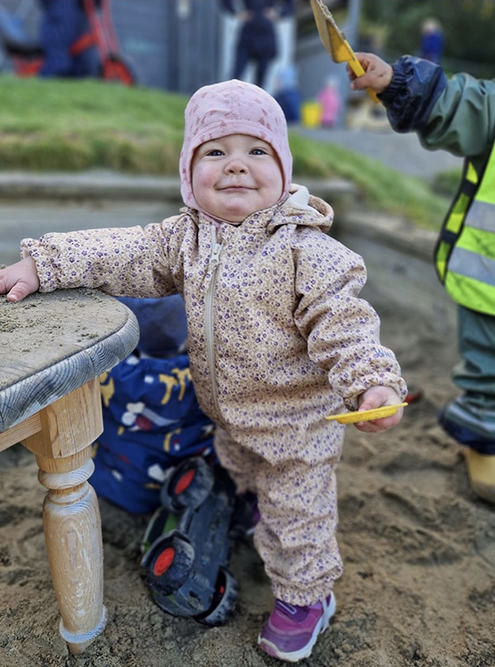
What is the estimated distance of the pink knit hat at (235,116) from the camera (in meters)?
1.15

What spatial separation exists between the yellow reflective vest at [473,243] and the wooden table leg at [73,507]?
109cm

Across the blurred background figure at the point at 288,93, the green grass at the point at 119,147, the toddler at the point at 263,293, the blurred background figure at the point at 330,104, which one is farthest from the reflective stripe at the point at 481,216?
the blurred background figure at the point at 330,104

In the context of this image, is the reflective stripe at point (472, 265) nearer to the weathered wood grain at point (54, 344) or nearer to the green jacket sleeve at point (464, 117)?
the green jacket sleeve at point (464, 117)

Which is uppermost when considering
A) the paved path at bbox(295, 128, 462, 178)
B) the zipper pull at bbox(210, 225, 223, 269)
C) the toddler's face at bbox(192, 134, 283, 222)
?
the toddler's face at bbox(192, 134, 283, 222)

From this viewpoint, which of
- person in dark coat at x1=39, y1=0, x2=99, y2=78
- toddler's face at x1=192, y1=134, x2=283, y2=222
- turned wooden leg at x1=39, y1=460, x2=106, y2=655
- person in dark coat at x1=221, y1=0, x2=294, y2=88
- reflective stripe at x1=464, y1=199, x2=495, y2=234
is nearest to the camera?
turned wooden leg at x1=39, y1=460, x2=106, y2=655

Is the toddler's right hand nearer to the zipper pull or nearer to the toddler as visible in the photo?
the toddler

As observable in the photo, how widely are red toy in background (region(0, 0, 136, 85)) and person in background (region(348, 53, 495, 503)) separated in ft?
18.8

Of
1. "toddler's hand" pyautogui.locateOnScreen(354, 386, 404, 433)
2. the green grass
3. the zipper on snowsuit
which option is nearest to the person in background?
the zipper on snowsuit

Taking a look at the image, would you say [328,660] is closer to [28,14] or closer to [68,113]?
[68,113]

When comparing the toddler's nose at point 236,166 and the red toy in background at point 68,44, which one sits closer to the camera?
the toddler's nose at point 236,166

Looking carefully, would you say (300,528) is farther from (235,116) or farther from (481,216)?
(481,216)

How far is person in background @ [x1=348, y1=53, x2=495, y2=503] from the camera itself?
1.53 m

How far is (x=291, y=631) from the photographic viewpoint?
124 centimetres

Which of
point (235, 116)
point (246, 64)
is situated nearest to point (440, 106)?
point (235, 116)
